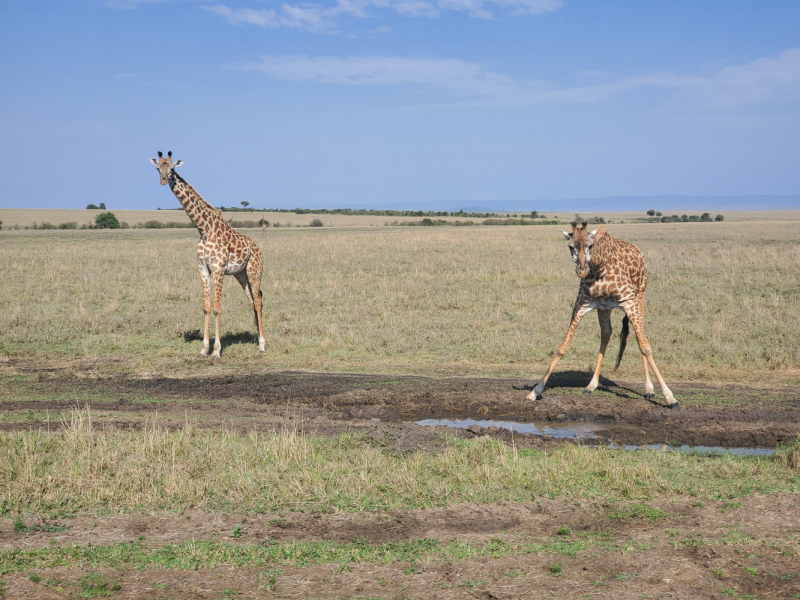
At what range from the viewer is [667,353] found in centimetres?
1536

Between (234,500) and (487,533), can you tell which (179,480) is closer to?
(234,500)

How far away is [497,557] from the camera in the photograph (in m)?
6.12

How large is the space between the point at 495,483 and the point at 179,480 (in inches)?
133

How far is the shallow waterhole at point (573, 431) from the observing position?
32.1ft

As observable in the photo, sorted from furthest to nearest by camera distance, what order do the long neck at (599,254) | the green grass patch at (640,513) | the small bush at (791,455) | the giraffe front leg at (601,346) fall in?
1. the giraffe front leg at (601,346)
2. the long neck at (599,254)
3. the small bush at (791,455)
4. the green grass patch at (640,513)

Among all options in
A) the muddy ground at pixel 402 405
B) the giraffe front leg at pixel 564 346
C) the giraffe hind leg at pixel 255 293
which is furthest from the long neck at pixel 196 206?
the giraffe front leg at pixel 564 346

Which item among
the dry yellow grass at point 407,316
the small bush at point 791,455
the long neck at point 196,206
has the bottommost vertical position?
the small bush at point 791,455

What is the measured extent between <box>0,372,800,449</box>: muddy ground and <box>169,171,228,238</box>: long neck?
4.24m

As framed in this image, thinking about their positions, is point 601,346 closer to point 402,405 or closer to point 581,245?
point 581,245

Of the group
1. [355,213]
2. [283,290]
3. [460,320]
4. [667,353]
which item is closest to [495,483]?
[667,353]

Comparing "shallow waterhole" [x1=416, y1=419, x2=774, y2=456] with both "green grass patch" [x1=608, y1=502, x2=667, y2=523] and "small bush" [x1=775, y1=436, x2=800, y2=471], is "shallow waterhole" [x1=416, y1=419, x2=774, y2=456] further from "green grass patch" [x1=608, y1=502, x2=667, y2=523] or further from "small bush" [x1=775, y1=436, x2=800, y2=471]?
"green grass patch" [x1=608, y1=502, x2=667, y2=523]

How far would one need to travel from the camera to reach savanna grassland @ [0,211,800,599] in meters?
5.91

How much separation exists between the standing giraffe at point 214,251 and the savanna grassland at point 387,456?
3.27 feet

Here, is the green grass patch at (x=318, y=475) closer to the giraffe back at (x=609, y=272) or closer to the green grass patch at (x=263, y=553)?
the green grass patch at (x=263, y=553)
